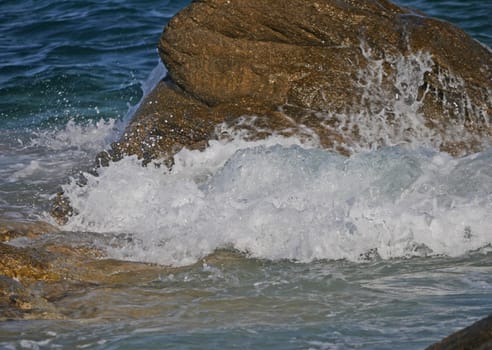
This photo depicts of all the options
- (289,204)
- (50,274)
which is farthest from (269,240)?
(50,274)

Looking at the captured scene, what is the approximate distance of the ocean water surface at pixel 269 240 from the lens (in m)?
4.71

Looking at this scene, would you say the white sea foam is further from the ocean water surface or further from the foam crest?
the foam crest

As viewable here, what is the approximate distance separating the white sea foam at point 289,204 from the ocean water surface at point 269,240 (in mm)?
12

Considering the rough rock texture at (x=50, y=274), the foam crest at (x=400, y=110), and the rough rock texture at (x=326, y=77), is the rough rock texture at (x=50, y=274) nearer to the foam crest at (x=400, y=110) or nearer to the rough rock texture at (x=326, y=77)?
the rough rock texture at (x=326, y=77)

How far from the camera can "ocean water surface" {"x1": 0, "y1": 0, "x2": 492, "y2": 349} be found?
4711 millimetres

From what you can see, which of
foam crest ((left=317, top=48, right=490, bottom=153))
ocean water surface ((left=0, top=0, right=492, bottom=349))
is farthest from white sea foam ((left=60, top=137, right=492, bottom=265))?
foam crest ((left=317, top=48, right=490, bottom=153))

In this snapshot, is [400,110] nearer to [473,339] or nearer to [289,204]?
[289,204]

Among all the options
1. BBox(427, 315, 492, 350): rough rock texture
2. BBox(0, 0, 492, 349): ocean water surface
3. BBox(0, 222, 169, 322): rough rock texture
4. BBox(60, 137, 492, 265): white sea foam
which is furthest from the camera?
BBox(60, 137, 492, 265): white sea foam

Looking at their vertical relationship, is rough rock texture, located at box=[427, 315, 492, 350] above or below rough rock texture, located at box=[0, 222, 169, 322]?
above

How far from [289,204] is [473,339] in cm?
349

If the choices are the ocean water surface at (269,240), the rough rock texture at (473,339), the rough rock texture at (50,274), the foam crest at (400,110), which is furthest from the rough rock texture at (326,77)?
the rough rock texture at (473,339)

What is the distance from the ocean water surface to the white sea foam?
1 centimetres

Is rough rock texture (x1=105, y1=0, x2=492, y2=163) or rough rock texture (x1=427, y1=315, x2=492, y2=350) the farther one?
rough rock texture (x1=105, y1=0, x2=492, y2=163)

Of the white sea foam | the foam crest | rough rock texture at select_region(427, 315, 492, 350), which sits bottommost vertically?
the white sea foam
